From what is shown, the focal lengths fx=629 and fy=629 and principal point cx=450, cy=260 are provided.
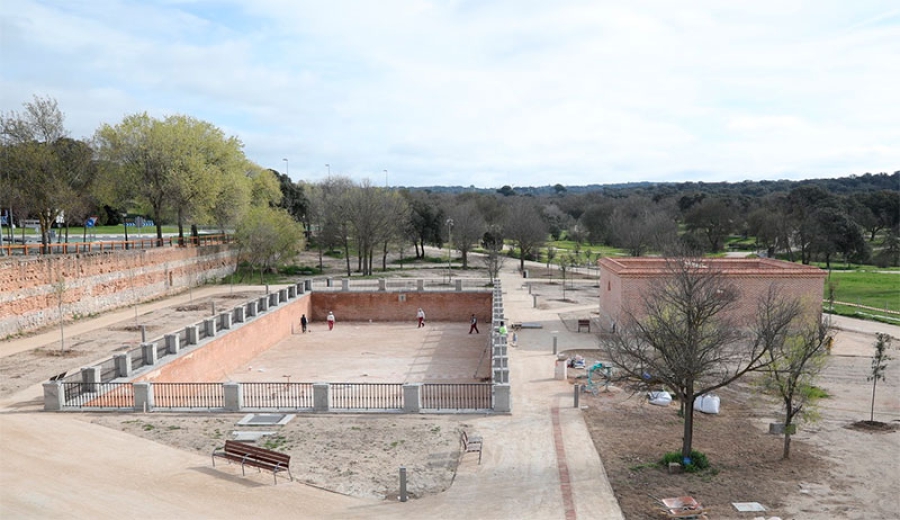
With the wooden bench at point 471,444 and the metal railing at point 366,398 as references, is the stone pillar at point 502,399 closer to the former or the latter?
the wooden bench at point 471,444

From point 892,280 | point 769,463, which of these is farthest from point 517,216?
point 769,463

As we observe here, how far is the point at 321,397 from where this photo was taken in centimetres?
1828

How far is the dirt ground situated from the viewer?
13.1 metres

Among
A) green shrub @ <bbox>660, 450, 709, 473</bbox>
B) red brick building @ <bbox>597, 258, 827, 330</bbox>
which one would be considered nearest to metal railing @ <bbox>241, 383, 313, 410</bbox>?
green shrub @ <bbox>660, 450, 709, 473</bbox>

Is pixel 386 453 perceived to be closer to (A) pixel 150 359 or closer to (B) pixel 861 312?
(A) pixel 150 359

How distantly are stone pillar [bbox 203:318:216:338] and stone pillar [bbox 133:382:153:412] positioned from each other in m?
8.25

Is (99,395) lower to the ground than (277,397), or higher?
higher

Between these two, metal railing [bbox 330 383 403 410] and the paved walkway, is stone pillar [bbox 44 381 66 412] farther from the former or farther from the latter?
metal railing [bbox 330 383 403 410]

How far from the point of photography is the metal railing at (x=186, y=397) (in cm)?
1911

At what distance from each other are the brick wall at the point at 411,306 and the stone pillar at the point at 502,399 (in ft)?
69.4

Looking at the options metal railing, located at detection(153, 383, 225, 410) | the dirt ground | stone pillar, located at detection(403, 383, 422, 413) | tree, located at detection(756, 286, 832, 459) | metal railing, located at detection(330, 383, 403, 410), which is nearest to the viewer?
the dirt ground

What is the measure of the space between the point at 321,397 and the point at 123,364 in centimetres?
754

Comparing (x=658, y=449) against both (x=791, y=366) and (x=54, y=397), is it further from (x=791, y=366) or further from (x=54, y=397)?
(x=54, y=397)

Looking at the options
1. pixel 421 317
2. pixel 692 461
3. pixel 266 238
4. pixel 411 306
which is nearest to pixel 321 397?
pixel 692 461
